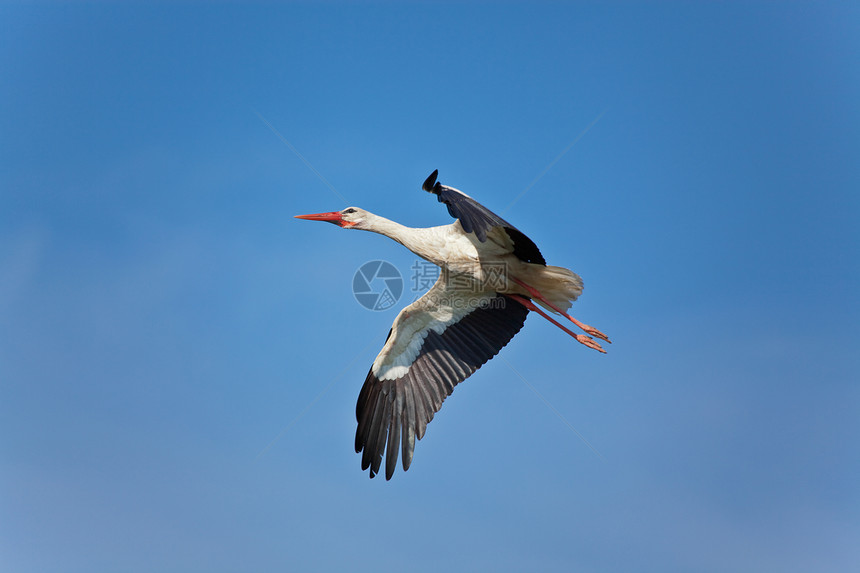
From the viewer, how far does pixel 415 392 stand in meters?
7.45

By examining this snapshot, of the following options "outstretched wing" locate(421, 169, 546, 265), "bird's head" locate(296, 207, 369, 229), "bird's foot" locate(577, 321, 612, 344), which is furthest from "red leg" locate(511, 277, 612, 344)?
"bird's head" locate(296, 207, 369, 229)

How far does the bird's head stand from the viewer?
25.5 ft

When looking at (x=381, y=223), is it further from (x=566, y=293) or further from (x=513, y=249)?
(x=566, y=293)

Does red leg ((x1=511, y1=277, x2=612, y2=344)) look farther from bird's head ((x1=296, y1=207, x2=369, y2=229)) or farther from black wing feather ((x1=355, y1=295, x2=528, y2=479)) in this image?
bird's head ((x1=296, y1=207, x2=369, y2=229))

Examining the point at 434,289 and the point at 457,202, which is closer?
the point at 457,202

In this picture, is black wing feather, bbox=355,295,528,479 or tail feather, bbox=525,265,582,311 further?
black wing feather, bbox=355,295,528,479

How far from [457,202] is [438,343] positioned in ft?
7.51

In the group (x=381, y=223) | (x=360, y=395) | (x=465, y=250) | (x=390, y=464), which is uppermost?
(x=381, y=223)

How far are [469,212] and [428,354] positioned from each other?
2406 mm

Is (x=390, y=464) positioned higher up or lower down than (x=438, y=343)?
lower down

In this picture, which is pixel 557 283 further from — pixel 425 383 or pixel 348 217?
pixel 348 217

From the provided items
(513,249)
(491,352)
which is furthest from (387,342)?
(513,249)

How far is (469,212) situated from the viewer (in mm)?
5629

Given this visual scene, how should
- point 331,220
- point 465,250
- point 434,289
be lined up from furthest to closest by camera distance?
point 331,220, point 434,289, point 465,250
